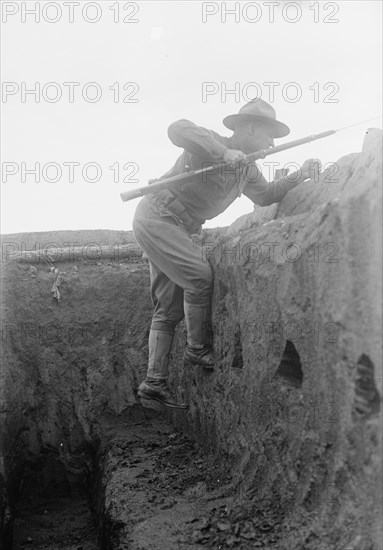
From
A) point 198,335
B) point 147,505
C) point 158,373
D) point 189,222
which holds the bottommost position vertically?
point 147,505

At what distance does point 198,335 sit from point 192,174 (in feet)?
4.26

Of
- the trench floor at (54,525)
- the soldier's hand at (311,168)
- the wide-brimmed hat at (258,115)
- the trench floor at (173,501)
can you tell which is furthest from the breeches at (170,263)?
the trench floor at (54,525)

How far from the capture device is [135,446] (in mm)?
5812

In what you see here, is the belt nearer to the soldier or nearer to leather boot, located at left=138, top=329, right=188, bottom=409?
the soldier

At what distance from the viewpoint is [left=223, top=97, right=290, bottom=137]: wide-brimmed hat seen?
15.9 feet

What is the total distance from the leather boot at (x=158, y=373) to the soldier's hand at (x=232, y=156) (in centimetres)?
159

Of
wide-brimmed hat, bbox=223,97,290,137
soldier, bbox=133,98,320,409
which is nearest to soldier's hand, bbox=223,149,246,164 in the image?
soldier, bbox=133,98,320,409

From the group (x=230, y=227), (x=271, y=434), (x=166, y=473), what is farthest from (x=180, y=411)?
(x=271, y=434)

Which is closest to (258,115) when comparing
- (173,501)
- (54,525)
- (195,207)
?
(195,207)

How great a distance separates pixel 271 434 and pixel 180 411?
2.22 metres

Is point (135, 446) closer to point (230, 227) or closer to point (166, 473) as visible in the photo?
point (166, 473)

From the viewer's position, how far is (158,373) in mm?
5188

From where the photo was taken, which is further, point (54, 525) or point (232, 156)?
point (54, 525)

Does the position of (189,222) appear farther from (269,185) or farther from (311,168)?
(311,168)
